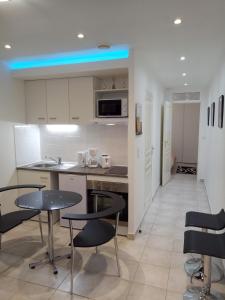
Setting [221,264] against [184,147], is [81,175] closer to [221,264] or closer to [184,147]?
[221,264]

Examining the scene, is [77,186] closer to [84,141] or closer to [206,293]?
[84,141]

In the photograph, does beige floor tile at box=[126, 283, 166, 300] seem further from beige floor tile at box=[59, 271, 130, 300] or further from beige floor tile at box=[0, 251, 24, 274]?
beige floor tile at box=[0, 251, 24, 274]

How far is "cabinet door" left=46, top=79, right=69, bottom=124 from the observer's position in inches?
145

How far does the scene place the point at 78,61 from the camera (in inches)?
132

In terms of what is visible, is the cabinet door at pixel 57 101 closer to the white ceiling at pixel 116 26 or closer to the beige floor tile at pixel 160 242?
the white ceiling at pixel 116 26

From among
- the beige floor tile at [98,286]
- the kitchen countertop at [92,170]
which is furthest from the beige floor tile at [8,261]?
the kitchen countertop at [92,170]

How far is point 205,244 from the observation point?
6.68 ft

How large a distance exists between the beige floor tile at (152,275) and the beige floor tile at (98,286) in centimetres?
18

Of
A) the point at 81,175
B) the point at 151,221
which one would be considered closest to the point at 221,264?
the point at 151,221

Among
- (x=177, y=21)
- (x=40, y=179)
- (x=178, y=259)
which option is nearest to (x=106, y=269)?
(x=178, y=259)

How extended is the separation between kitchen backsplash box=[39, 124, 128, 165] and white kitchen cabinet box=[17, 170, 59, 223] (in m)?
0.64

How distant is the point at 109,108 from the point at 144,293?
7.69 feet

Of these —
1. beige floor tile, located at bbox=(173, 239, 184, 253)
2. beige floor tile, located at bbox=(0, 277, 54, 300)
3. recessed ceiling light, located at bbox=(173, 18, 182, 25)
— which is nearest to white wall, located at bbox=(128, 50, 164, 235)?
beige floor tile, located at bbox=(173, 239, 184, 253)

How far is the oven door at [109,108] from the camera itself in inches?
131
